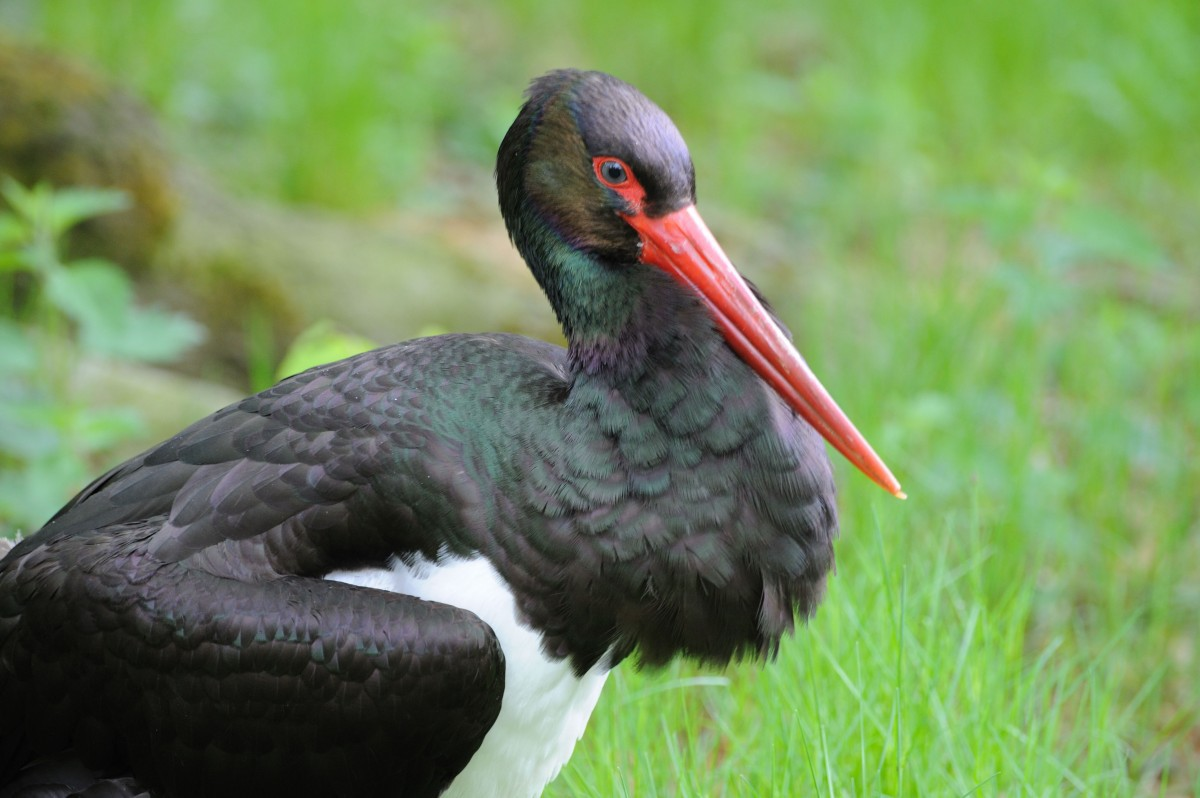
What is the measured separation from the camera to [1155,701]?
350cm

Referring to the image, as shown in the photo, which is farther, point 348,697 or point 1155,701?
point 1155,701

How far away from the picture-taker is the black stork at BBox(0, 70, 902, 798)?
224 centimetres

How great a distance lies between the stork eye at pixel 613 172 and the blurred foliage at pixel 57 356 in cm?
157

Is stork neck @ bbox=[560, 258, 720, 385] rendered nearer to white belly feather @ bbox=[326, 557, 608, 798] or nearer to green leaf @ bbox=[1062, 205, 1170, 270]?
white belly feather @ bbox=[326, 557, 608, 798]

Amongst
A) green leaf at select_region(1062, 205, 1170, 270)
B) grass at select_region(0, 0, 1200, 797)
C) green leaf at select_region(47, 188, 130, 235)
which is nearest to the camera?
grass at select_region(0, 0, 1200, 797)

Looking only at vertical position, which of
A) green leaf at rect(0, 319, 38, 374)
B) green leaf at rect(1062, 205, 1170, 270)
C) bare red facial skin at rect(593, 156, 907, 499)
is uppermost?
green leaf at rect(0, 319, 38, 374)

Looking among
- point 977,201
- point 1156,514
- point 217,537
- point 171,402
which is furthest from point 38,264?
point 1156,514

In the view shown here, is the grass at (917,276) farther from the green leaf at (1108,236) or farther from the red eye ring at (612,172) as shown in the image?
the red eye ring at (612,172)

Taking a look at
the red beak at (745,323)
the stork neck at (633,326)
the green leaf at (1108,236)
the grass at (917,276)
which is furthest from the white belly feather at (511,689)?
the green leaf at (1108,236)

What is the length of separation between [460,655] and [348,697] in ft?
0.64

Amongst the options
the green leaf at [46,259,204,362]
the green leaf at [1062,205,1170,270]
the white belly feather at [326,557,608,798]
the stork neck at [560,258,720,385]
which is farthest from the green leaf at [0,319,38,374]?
the green leaf at [1062,205,1170,270]

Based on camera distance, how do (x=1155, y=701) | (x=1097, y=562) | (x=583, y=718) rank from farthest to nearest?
(x=1097, y=562) < (x=1155, y=701) < (x=583, y=718)

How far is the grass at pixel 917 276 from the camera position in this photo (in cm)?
279

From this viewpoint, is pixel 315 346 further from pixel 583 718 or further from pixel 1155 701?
pixel 1155 701
